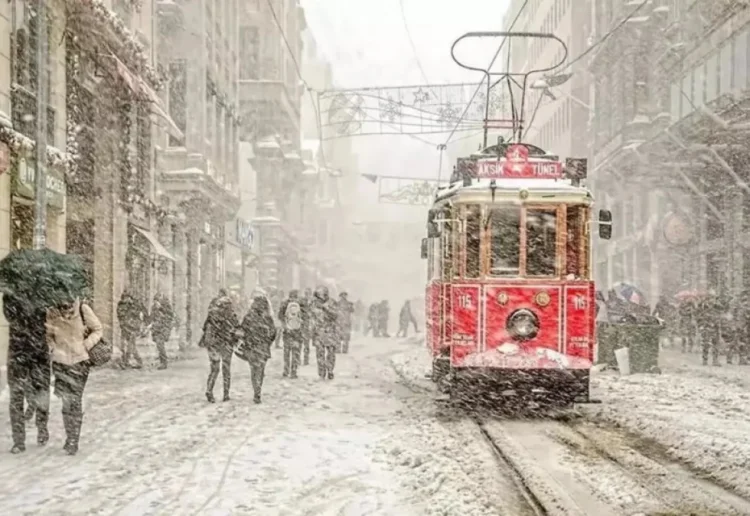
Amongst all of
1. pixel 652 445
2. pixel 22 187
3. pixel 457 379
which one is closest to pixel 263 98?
pixel 22 187

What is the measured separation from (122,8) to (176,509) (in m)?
20.9

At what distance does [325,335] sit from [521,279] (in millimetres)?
6400

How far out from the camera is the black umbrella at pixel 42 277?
10.2 metres

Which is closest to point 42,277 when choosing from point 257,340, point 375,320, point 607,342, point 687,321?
point 257,340

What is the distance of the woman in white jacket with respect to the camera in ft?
32.6

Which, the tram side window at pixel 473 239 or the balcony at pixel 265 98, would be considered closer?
the tram side window at pixel 473 239

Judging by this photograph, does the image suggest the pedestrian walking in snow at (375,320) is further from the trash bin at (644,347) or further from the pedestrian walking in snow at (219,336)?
the pedestrian walking in snow at (219,336)

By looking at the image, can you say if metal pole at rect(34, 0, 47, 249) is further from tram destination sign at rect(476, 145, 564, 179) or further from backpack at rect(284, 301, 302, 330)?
tram destination sign at rect(476, 145, 564, 179)

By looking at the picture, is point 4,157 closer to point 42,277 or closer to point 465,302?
point 42,277

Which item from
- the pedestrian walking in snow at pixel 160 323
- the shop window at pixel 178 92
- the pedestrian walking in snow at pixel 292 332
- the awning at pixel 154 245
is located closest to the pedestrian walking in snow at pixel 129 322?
the pedestrian walking in snow at pixel 160 323

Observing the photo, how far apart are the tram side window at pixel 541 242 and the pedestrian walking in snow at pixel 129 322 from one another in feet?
32.7

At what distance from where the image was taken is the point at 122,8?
26.3m

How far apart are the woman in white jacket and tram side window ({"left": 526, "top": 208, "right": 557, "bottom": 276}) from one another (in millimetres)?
5592

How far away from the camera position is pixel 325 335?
1923 centimetres
